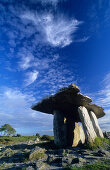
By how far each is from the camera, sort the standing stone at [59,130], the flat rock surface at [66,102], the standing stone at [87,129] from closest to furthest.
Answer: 1. the standing stone at [87,129]
2. the flat rock surface at [66,102]
3. the standing stone at [59,130]

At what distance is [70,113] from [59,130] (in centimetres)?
317

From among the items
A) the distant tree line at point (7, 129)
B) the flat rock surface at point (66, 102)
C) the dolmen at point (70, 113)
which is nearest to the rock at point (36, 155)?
the dolmen at point (70, 113)

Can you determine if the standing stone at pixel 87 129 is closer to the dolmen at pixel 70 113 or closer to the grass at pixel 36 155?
the dolmen at pixel 70 113

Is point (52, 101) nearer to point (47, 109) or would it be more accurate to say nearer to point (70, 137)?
point (47, 109)

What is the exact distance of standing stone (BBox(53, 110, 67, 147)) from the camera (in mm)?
10380

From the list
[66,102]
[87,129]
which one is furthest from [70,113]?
[87,129]

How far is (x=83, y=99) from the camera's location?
995 centimetres

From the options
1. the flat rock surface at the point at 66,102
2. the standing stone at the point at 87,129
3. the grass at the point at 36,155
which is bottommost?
the grass at the point at 36,155

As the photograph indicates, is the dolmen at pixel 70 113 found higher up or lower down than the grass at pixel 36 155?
higher up

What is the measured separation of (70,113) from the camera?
13.3m

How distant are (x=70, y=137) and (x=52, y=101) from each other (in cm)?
486

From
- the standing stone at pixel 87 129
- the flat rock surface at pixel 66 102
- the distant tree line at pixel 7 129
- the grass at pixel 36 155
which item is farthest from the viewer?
the distant tree line at pixel 7 129

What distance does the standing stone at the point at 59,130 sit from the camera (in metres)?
10.4

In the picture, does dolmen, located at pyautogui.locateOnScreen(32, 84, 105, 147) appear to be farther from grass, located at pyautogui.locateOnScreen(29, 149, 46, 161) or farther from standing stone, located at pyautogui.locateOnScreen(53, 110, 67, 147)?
grass, located at pyautogui.locateOnScreen(29, 149, 46, 161)
